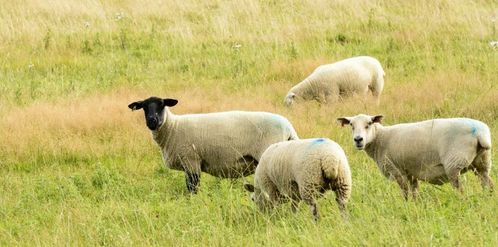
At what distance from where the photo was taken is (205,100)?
14.1 metres

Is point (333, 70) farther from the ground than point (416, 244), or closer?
closer

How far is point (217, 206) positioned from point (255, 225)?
0.91m

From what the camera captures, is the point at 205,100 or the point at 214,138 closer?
the point at 214,138

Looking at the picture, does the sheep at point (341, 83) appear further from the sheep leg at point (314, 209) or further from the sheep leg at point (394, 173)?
the sheep leg at point (314, 209)

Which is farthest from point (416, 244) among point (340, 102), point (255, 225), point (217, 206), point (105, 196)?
point (340, 102)

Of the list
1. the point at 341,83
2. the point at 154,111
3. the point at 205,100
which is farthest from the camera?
the point at 341,83

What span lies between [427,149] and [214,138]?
2.54 m

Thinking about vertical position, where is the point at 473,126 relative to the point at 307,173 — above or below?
above

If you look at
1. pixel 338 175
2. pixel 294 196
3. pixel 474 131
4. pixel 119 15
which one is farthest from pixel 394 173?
pixel 119 15

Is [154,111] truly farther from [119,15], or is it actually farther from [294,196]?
[119,15]

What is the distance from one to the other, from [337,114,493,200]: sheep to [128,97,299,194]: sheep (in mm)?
926

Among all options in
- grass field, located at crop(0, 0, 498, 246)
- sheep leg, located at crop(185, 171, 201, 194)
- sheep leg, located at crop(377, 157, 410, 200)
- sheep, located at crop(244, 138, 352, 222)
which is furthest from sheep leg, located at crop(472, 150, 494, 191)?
sheep leg, located at crop(185, 171, 201, 194)

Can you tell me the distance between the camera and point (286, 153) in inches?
312

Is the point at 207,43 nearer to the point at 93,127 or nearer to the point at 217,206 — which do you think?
the point at 93,127
